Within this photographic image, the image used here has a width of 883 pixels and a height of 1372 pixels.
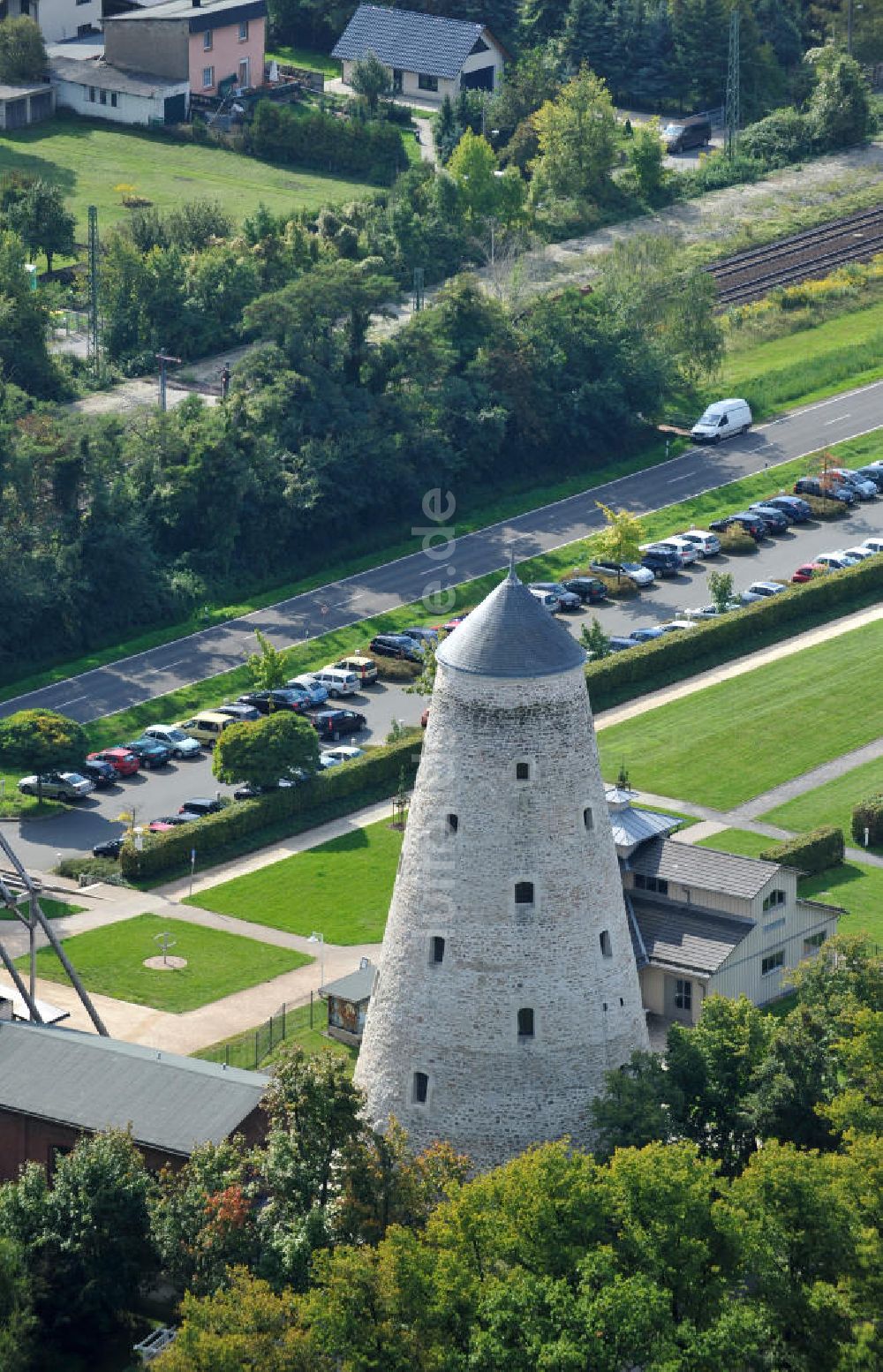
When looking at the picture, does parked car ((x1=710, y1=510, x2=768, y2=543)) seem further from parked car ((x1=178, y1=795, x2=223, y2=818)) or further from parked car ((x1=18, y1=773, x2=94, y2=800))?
parked car ((x1=18, y1=773, x2=94, y2=800))

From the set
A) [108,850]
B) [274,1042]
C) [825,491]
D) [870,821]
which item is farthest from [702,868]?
[825,491]

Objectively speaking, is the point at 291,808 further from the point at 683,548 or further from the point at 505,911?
the point at 505,911

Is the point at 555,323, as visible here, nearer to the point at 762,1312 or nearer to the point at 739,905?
the point at 739,905

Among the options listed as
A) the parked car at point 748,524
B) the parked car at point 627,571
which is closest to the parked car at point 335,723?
the parked car at point 627,571

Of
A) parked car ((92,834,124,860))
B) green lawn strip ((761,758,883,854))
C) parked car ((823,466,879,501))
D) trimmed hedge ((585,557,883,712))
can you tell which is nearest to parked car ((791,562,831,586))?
trimmed hedge ((585,557,883,712))

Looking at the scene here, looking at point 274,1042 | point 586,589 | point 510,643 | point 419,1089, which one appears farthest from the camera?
point 586,589

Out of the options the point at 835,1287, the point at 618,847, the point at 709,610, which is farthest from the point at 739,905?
the point at 709,610

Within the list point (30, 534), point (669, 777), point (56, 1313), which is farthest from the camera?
point (30, 534)
